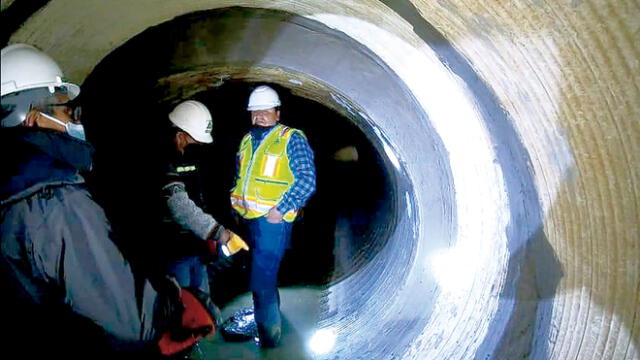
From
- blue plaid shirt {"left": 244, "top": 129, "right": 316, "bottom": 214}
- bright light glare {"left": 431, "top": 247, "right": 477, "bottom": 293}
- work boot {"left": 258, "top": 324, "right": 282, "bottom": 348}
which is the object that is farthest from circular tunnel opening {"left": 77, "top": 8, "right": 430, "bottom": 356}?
blue plaid shirt {"left": 244, "top": 129, "right": 316, "bottom": 214}

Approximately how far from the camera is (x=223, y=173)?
6.92 meters

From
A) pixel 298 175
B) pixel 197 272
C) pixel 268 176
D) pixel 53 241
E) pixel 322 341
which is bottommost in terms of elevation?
pixel 322 341

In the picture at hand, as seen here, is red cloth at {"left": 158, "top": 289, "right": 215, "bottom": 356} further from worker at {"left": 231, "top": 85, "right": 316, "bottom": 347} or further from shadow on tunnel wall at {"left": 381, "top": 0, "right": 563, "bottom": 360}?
worker at {"left": 231, "top": 85, "right": 316, "bottom": 347}

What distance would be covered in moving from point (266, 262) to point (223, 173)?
10.5 ft

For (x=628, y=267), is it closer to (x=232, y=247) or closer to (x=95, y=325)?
(x=95, y=325)

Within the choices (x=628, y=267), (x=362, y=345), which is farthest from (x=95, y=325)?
(x=362, y=345)

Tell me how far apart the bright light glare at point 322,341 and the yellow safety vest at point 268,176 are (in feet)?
4.07

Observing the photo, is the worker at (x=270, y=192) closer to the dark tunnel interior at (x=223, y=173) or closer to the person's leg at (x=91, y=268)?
the dark tunnel interior at (x=223, y=173)

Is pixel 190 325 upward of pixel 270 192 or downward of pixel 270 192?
downward

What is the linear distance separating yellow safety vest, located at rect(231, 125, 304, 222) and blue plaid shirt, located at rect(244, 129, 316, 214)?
0.05 metres

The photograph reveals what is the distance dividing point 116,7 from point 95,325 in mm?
1666

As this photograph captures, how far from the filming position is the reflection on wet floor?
Result: 416 cm

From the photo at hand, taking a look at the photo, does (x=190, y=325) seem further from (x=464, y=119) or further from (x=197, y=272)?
(x=197, y=272)

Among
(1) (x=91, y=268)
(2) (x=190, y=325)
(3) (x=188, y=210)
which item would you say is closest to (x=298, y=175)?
(3) (x=188, y=210)
